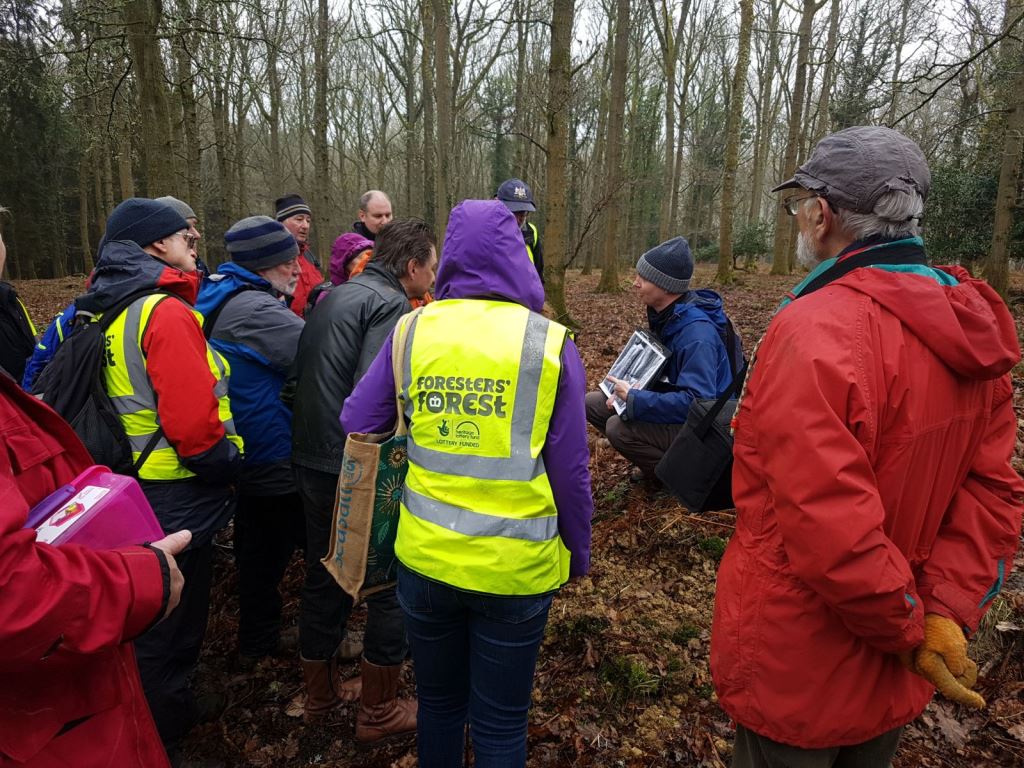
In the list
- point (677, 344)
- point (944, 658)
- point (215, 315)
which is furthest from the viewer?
point (677, 344)

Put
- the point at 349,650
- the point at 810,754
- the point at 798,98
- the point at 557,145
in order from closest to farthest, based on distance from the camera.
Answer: the point at 810,754
the point at 349,650
the point at 557,145
the point at 798,98

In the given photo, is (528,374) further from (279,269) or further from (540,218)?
(540,218)

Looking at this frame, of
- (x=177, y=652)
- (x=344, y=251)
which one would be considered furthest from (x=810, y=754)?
(x=344, y=251)

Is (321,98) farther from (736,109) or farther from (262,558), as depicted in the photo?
(262,558)

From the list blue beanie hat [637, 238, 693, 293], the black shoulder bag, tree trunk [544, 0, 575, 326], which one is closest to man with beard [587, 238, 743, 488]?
blue beanie hat [637, 238, 693, 293]

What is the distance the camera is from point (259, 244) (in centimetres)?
326

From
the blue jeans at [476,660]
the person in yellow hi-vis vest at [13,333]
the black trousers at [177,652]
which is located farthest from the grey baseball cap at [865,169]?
the person in yellow hi-vis vest at [13,333]

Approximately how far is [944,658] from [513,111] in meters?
27.6

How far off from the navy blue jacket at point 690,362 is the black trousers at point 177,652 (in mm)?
2831

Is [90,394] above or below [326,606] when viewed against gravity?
above

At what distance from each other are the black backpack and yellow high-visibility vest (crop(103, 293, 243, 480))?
0.09 feet

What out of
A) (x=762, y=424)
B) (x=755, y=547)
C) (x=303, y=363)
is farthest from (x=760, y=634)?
(x=303, y=363)

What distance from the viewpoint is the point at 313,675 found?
9.56 ft

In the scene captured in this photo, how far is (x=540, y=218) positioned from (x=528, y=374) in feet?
102
